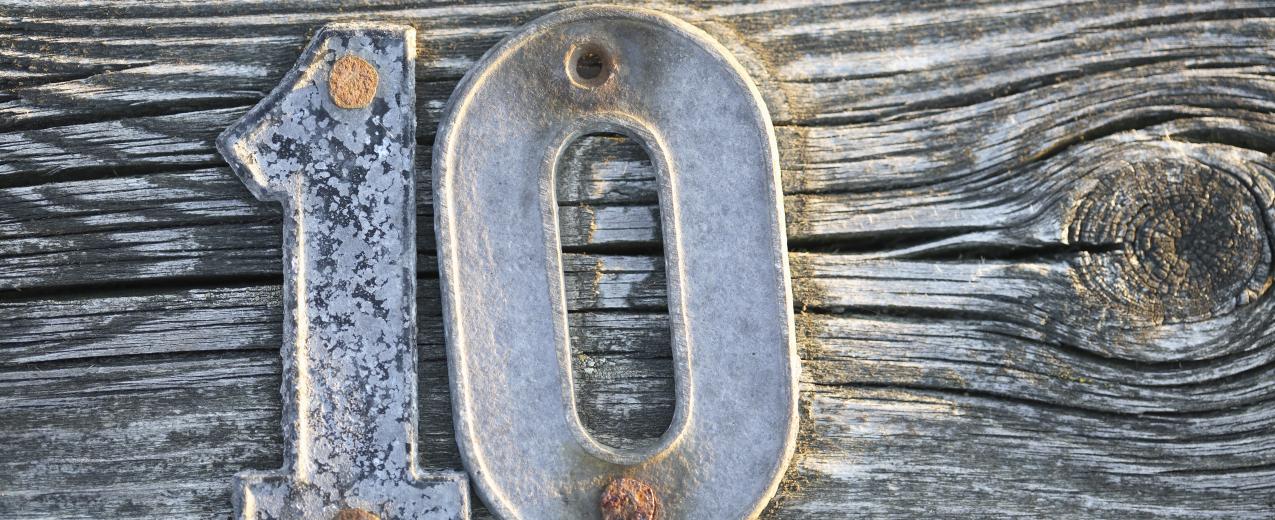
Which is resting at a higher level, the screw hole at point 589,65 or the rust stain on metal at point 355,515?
the screw hole at point 589,65

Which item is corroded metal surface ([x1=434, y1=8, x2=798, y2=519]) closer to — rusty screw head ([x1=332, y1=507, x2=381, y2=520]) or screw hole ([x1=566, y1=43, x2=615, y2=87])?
screw hole ([x1=566, y1=43, x2=615, y2=87])

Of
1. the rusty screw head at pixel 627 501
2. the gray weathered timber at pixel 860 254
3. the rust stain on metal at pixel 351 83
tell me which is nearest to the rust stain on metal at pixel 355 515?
the gray weathered timber at pixel 860 254

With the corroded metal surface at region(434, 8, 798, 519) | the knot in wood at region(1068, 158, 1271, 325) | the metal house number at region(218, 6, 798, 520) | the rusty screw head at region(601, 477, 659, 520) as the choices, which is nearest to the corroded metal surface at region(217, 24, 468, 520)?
the metal house number at region(218, 6, 798, 520)

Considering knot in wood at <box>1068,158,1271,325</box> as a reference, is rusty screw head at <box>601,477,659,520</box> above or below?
below

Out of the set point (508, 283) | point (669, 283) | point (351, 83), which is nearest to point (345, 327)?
point (508, 283)

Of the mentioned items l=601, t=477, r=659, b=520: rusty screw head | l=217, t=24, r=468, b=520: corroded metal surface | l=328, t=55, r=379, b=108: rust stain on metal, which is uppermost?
l=328, t=55, r=379, b=108: rust stain on metal

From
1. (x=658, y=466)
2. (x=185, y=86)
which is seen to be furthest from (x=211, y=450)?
(x=658, y=466)

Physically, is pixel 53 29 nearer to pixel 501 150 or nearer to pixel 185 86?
pixel 185 86

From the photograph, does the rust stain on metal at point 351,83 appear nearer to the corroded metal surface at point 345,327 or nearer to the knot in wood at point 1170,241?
the corroded metal surface at point 345,327
